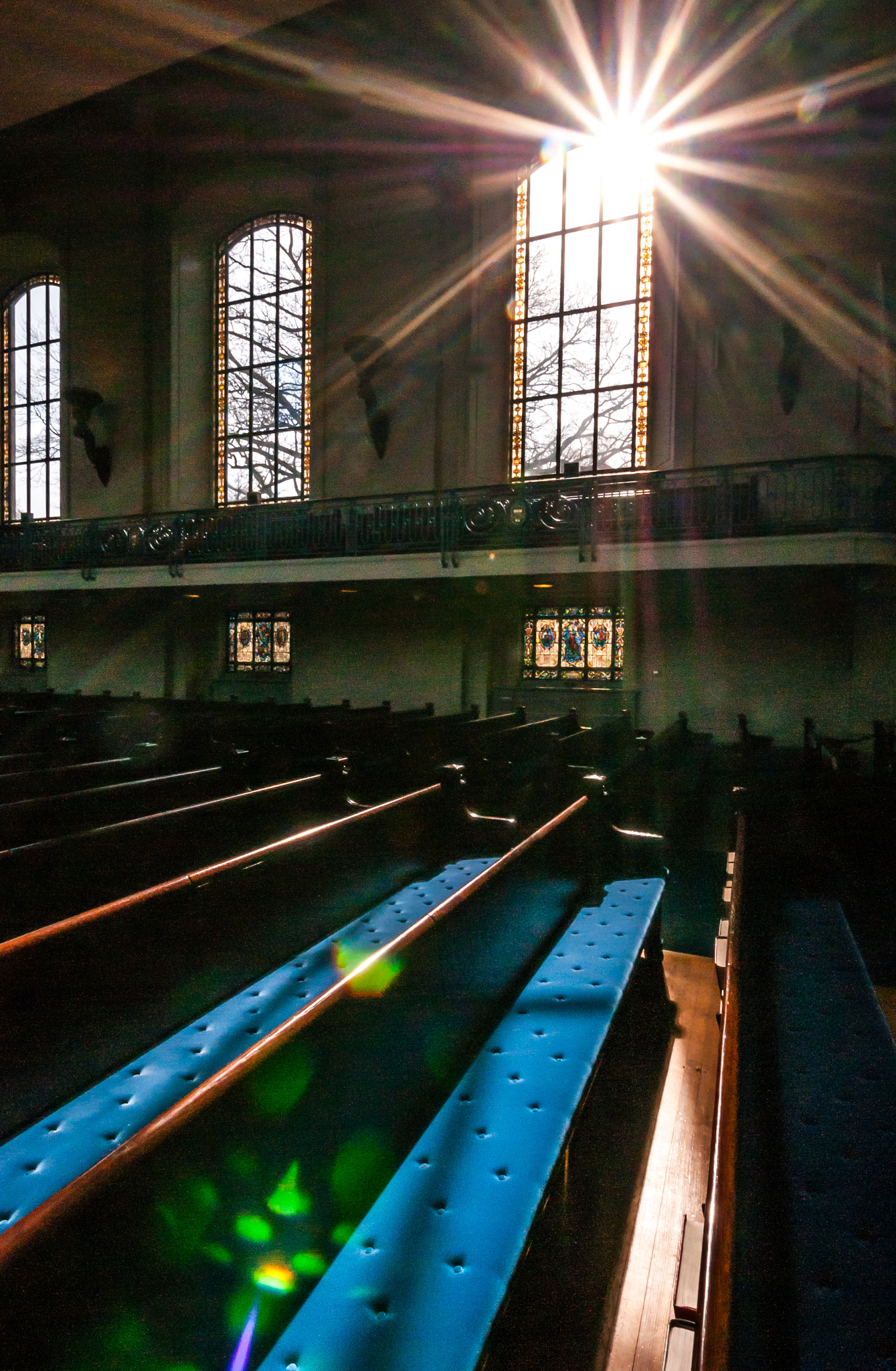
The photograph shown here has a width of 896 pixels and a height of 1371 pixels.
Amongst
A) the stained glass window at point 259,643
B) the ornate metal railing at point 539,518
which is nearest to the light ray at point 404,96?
the ornate metal railing at point 539,518

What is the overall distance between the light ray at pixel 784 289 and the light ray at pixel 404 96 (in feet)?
5.58

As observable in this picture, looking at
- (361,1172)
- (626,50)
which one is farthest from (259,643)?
(361,1172)

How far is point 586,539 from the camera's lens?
7.14m

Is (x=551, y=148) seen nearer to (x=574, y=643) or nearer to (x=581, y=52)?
(x=581, y=52)

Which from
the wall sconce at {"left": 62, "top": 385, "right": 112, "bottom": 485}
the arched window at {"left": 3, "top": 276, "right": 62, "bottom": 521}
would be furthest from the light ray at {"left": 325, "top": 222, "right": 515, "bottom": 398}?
the arched window at {"left": 3, "top": 276, "right": 62, "bottom": 521}

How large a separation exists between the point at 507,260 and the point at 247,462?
444 cm

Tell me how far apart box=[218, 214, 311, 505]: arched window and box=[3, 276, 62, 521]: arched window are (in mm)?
3331

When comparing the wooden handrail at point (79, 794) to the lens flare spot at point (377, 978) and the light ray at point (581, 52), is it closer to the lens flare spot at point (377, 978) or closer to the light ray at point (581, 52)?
the lens flare spot at point (377, 978)

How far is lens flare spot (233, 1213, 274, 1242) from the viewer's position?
143 centimetres

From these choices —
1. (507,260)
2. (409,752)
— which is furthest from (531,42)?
(409,752)

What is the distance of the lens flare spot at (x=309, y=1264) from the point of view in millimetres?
1383

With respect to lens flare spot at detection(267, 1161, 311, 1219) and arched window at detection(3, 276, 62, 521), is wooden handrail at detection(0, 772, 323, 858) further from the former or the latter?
arched window at detection(3, 276, 62, 521)

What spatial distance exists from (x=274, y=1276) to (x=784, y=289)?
9.00m

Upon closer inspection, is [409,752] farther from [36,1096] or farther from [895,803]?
[36,1096]
